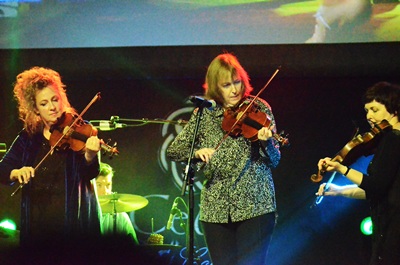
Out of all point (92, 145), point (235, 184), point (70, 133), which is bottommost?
point (235, 184)

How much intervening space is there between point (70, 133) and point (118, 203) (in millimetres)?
1449

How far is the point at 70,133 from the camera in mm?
3385

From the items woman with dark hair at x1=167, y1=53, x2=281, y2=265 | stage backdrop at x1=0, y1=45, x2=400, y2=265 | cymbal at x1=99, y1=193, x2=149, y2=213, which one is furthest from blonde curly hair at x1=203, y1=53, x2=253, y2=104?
cymbal at x1=99, y1=193, x2=149, y2=213

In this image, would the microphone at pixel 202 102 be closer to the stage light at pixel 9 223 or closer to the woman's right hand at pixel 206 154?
the woman's right hand at pixel 206 154

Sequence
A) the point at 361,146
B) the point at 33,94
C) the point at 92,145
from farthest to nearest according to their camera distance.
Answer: the point at 33,94 → the point at 361,146 → the point at 92,145

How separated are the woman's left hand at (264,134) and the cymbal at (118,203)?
1955 millimetres

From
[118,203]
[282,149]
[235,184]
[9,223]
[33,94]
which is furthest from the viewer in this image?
[9,223]

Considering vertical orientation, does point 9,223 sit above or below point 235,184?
above

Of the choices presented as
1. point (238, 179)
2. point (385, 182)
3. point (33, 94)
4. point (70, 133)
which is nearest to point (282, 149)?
point (385, 182)

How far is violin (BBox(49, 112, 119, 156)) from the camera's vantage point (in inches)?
132

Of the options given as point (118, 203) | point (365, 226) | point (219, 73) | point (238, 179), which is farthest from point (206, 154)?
point (365, 226)

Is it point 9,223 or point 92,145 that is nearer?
point 92,145

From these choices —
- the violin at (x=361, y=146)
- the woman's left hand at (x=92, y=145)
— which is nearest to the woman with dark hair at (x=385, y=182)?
the violin at (x=361, y=146)

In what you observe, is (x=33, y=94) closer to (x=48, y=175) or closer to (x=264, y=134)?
(x=48, y=175)
